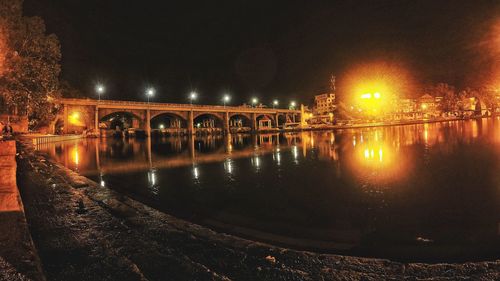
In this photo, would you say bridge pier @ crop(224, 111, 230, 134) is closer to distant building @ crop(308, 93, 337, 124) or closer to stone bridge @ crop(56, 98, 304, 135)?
stone bridge @ crop(56, 98, 304, 135)

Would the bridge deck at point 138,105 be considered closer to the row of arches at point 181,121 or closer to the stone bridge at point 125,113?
the stone bridge at point 125,113

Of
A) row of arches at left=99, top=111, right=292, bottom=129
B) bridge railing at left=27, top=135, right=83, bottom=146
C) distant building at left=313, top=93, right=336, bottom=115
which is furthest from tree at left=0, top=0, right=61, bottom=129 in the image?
distant building at left=313, top=93, right=336, bottom=115

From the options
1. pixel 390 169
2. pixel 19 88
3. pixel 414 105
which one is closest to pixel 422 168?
pixel 390 169

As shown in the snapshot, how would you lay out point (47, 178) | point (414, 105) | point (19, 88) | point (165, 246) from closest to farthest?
point (165, 246)
point (47, 178)
point (19, 88)
point (414, 105)

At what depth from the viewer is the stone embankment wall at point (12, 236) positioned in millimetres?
4728

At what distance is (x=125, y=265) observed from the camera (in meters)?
5.64

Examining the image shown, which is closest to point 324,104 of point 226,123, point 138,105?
point 226,123

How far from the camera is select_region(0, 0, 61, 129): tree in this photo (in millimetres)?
17219

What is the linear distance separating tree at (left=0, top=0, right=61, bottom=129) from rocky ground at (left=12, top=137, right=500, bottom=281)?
12.0 m

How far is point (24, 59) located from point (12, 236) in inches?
671

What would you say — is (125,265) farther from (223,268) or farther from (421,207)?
(421,207)

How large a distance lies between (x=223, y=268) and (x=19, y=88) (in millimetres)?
19753

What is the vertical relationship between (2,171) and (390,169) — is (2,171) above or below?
above

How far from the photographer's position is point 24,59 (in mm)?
18891
